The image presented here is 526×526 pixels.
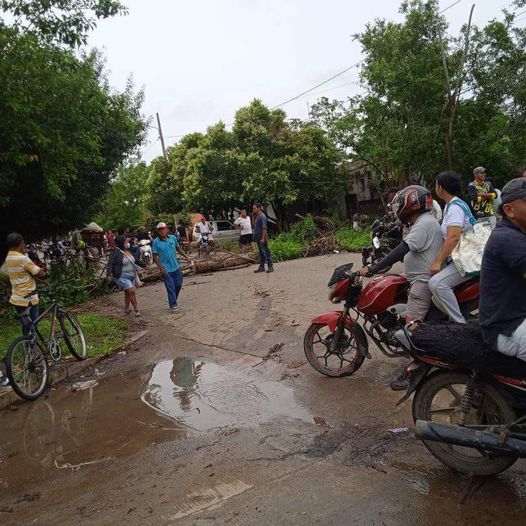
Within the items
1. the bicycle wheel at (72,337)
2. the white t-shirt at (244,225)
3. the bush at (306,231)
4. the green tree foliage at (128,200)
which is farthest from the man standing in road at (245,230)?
the green tree foliage at (128,200)

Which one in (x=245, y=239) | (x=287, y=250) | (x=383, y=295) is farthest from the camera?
Result: (x=245, y=239)

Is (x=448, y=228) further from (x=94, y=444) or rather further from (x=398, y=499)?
(x=94, y=444)

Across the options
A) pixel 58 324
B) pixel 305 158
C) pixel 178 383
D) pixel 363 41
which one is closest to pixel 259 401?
pixel 178 383

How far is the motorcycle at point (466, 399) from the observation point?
2895 mm

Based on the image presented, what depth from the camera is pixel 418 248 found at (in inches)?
175

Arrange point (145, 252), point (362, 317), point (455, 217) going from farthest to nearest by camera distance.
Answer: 1. point (145, 252)
2. point (362, 317)
3. point (455, 217)

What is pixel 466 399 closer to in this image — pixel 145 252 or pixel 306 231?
pixel 306 231

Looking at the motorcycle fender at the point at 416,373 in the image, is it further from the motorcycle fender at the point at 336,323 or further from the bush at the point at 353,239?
the bush at the point at 353,239

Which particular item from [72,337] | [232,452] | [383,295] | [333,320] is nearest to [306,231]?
[72,337]

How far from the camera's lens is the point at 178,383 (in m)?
5.80

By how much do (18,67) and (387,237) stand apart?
293 inches

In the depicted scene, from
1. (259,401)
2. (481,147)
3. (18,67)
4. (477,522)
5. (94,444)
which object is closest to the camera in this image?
(477,522)

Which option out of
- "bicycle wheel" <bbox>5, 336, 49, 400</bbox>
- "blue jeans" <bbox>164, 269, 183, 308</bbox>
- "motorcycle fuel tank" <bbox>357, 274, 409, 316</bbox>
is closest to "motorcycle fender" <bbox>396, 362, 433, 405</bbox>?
"motorcycle fuel tank" <bbox>357, 274, 409, 316</bbox>

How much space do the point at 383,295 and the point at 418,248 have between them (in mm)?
573
